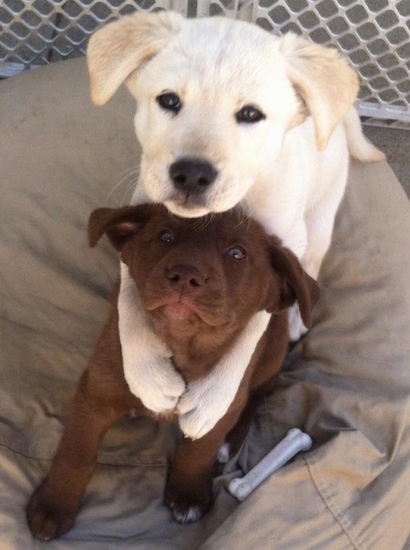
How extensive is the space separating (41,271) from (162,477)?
25.5 inches

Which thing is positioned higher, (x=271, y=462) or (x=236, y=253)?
(x=236, y=253)

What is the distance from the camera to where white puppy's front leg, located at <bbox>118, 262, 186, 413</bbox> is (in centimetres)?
146

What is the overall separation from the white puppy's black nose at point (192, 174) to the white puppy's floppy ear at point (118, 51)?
0.28 m

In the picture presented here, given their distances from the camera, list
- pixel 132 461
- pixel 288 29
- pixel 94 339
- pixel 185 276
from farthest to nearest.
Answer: pixel 288 29 → pixel 94 339 → pixel 132 461 → pixel 185 276

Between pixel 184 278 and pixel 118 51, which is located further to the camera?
pixel 118 51

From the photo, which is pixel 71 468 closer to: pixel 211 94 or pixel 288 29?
pixel 211 94

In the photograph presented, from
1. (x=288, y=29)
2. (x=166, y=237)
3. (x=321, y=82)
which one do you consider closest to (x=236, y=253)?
(x=166, y=237)

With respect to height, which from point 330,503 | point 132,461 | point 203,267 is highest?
point 203,267

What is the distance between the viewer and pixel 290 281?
1506 millimetres

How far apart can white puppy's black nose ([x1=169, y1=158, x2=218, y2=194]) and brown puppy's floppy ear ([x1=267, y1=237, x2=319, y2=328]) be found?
28 cm

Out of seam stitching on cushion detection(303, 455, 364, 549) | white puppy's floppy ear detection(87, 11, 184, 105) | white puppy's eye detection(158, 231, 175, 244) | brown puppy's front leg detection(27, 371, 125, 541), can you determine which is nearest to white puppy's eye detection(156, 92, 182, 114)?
white puppy's floppy ear detection(87, 11, 184, 105)

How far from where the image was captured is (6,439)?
1817 millimetres

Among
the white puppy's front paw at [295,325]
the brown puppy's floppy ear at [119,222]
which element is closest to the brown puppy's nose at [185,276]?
the brown puppy's floppy ear at [119,222]

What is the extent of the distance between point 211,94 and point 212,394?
0.58m
